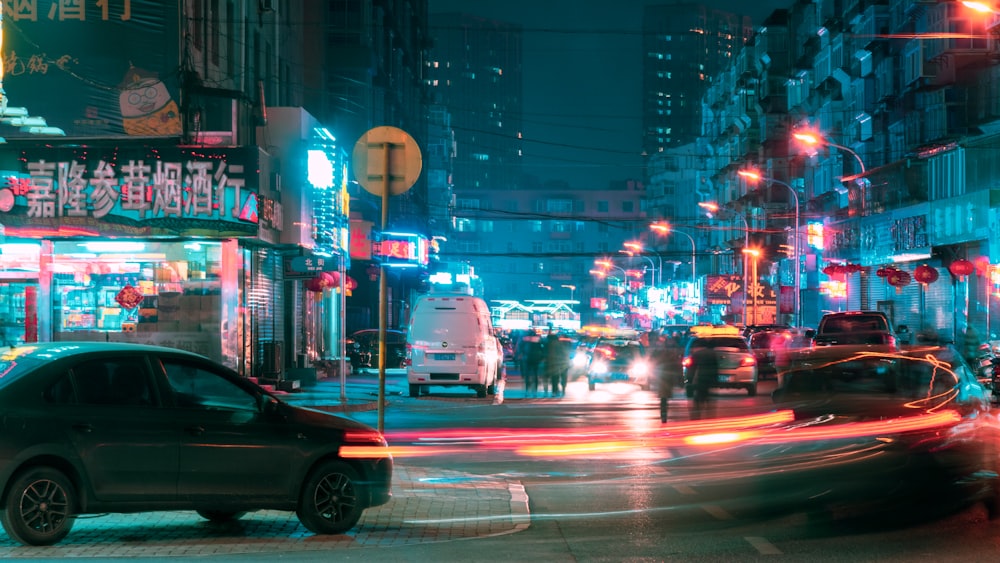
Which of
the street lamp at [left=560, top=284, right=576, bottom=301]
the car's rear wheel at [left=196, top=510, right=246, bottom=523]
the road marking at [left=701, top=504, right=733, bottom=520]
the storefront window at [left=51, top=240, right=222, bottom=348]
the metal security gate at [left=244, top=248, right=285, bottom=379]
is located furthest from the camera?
the street lamp at [left=560, top=284, right=576, bottom=301]

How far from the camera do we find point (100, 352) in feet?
32.4

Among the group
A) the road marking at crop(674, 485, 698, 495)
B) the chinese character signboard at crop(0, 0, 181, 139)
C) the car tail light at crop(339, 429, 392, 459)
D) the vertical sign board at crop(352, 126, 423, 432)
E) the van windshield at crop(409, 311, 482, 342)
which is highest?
the chinese character signboard at crop(0, 0, 181, 139)

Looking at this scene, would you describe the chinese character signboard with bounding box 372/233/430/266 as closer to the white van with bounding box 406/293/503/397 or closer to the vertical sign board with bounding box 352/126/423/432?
the white van with bounding box 406/293/503/397

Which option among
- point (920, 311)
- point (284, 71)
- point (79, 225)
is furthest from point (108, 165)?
point (920, 311)

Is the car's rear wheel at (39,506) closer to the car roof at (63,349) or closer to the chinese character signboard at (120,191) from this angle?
the car roof at (63,349)

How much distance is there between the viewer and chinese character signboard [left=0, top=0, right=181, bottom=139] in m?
28.9

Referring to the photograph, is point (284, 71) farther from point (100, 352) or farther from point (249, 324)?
point (100, 352)

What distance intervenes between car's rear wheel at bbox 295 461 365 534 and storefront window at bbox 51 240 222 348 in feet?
62.3

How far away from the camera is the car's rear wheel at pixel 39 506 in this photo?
9289 mm

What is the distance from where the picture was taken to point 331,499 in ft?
34.7

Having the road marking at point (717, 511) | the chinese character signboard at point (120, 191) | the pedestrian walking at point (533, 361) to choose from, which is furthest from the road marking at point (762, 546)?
the pedestrian walking at point (533, 361)

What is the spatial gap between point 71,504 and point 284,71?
33.9 m

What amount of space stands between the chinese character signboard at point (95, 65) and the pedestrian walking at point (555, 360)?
12886 mm

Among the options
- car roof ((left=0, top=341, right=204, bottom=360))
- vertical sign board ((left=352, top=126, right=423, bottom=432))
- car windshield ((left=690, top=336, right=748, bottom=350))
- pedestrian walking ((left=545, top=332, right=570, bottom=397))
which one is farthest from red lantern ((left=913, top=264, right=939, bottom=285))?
car roof ((left=0, top=341, right=204, bottom=360))
